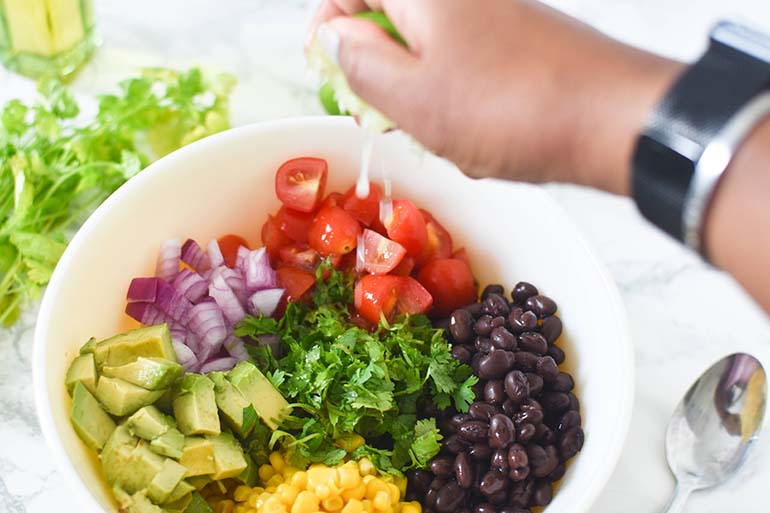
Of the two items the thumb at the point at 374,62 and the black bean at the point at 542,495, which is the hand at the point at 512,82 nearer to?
the thumb at the point at 374,62

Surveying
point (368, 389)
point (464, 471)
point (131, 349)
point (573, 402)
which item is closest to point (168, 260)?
point (131, 349)

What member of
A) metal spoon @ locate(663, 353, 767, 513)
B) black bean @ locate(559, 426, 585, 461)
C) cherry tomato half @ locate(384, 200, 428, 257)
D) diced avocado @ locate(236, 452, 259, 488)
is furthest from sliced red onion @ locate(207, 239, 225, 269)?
metal spoon @ locate(663, 353, 767, 513)

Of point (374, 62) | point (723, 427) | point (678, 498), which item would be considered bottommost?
point (678, 498)

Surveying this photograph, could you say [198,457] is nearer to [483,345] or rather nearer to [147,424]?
[147,424]

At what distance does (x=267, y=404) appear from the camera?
1663 millimetres

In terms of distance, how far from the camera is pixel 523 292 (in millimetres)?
1872

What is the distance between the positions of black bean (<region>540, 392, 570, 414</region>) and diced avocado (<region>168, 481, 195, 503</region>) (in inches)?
24.6

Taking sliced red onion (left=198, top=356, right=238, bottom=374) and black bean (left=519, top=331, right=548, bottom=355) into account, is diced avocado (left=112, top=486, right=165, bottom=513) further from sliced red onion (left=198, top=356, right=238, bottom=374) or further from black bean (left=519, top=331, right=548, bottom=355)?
black bean (left=519, top=331, right=548, bottom=355)

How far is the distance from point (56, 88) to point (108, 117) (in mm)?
135

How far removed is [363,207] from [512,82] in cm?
82

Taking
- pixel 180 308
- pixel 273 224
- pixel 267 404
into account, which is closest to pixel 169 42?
pixel 273 224

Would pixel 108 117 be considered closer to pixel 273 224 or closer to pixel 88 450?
pixel 273 224

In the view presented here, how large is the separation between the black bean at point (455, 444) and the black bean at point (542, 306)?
1.01 feet

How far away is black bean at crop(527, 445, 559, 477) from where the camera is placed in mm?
1636
